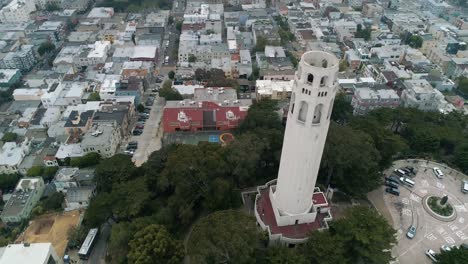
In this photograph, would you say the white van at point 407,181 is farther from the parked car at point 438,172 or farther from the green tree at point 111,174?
the green tree at point 111,174

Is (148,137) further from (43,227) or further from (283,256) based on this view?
(283,256)

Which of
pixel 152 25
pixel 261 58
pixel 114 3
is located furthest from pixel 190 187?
pixel 114 3

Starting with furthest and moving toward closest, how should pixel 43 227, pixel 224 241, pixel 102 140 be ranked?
1. pixel 102 140
2. pixel 43 227
3. pixel 224 241

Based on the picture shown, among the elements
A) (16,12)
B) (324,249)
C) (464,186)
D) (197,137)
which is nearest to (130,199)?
(197,137)

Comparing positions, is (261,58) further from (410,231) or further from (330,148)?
(410,231)

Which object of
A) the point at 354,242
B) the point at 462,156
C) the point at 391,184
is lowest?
the point at 391,184
